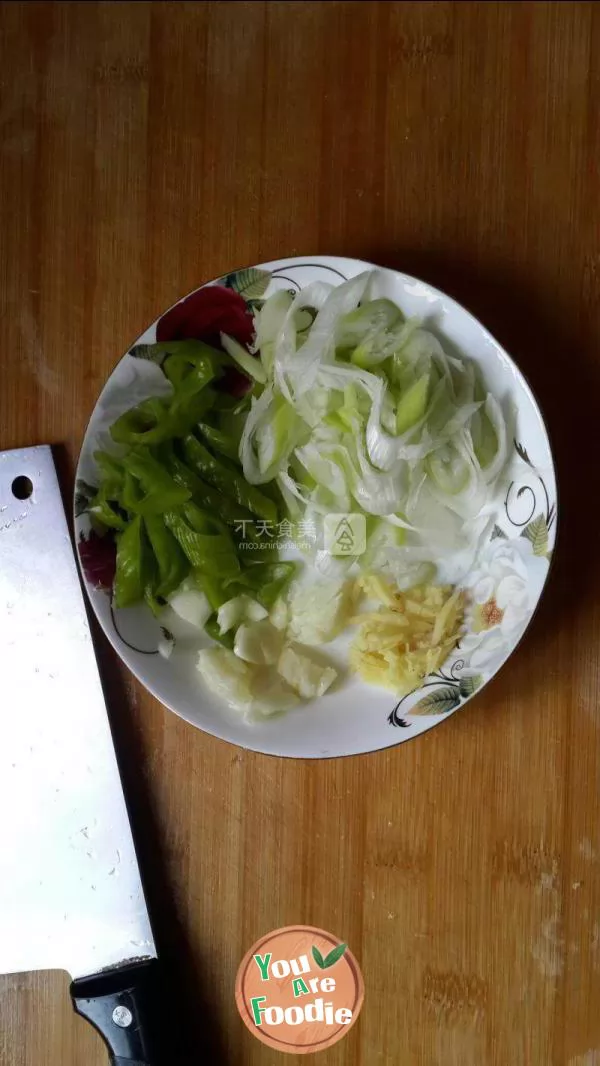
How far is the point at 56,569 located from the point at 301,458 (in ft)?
1.34

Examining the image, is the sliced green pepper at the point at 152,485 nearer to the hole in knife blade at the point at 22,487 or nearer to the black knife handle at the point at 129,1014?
the hole in knife blade at the point at 22,487

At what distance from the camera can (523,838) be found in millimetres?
1233

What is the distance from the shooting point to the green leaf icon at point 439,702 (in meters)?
1.12

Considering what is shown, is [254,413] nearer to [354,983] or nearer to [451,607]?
[451,607]

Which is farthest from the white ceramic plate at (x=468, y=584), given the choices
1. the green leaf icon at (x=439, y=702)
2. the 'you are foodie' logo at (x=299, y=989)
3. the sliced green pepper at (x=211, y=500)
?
the 'you are foodie' logo at (x=299, y=989)

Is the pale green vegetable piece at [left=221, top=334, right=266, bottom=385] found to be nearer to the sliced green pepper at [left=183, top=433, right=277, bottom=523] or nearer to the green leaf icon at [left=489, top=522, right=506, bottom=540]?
the sliced green pepper at [left=183, top=433, right=277, bottom=523]

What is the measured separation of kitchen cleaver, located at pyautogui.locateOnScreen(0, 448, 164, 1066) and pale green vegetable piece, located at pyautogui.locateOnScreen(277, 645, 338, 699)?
290mm

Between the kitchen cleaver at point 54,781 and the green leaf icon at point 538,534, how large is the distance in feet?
2.19

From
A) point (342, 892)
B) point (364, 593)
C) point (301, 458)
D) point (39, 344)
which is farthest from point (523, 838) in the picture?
point (39, 344)

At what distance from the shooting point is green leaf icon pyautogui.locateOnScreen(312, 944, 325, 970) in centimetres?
123

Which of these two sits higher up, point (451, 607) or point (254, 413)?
point (254, 413)

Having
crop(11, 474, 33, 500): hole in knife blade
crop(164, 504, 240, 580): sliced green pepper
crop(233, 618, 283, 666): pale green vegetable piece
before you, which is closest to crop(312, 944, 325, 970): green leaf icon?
crop(233, 618, 283, 666): pale green vegetable piece

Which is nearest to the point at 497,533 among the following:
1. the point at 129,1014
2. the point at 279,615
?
the point at 279,615

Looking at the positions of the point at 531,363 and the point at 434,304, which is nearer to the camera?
the point at 434,304
